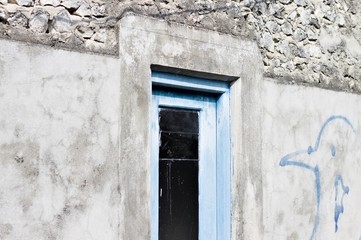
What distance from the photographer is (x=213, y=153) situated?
5160 millimetres

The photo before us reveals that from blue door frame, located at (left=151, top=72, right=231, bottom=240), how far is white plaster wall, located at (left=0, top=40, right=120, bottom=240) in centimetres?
81

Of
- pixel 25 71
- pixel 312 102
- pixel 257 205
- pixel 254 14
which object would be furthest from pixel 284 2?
pixel 25 71

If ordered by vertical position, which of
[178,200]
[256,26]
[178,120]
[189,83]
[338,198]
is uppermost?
[256,26]

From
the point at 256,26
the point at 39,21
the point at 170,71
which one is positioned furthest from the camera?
the point at 256,26

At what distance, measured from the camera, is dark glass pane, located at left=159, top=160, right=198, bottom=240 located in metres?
4.84

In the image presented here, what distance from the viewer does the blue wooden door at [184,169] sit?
189 inches

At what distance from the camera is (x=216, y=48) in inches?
197

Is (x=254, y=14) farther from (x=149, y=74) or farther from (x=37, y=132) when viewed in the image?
(x=37, y=132)

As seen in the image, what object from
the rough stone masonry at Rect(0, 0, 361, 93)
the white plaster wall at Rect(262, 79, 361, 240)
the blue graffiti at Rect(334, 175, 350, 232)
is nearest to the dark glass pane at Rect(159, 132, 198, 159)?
the white plaster wall at Rect(262, 79, 361, 240)

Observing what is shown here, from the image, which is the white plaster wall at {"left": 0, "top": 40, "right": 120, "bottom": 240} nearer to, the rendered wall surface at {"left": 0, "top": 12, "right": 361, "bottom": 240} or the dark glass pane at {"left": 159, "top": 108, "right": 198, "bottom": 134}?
the rendered wall surface at {"left": 0, "top": 12, "right": 361, "bottom": 240}

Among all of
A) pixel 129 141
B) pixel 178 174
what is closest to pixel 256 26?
pixel 178 174

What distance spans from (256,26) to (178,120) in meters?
0.99

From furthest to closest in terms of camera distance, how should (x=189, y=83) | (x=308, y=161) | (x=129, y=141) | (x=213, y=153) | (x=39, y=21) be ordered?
(x=308, y=161)
(x=213, y=153)
(x=189, y=83)
(x=129, y=141)
(x=39, y=21)

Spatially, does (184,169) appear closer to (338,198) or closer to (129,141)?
(129,141)
